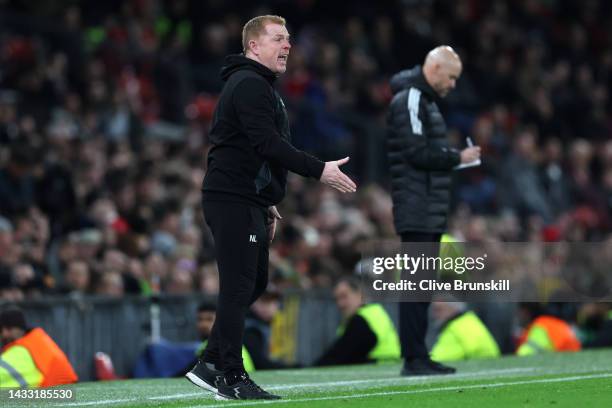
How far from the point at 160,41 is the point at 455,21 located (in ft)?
24.8

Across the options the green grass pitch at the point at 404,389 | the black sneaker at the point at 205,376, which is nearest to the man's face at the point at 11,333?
the green grass pitch at the point at 404,389

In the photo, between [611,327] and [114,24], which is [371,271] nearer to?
[611,327]

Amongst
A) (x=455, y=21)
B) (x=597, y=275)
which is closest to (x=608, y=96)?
(x=455, y=21)

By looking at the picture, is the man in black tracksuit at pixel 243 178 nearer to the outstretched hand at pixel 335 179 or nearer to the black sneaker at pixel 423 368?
the outstretched hand at pixel 335 179

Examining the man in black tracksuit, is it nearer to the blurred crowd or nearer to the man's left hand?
the man's left hand

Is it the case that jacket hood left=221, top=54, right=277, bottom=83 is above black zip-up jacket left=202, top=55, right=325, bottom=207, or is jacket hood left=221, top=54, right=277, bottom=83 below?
above

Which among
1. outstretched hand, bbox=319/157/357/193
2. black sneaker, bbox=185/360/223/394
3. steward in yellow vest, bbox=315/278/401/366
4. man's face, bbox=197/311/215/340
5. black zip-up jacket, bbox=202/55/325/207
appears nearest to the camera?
outstretched hand, bbox=319/157/357/193

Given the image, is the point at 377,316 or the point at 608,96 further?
the point at 608,96

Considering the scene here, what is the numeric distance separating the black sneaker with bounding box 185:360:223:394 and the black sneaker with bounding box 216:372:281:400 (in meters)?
0.10

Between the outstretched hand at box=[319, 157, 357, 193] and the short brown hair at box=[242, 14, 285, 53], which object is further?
the short brown hair at box=[242, 14, 285, 53]

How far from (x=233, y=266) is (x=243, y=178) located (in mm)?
495

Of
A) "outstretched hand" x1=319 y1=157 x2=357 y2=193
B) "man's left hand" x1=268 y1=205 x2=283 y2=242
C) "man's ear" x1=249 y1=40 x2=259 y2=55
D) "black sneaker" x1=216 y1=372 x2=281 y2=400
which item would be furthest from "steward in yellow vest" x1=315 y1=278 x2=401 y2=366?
"outstretched hand" x1=319 y1=157 x2=357 y2=193

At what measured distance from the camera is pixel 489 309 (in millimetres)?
18109

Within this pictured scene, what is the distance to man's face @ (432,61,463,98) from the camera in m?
11.3
